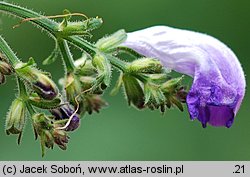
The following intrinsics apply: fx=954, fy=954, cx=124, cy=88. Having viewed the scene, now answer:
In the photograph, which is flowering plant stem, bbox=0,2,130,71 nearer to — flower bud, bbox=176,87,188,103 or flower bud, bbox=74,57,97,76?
flower bud, bbox=74,57,97,76

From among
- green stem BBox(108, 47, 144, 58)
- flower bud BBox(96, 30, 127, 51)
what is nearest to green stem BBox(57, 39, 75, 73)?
flower bud BBox(96, 30, 127, 51)

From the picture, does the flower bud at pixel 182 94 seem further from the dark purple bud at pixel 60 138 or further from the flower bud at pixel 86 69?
the dark purple bud at pixel 60 138

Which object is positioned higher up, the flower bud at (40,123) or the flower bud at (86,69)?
the flower bud at (86,69)

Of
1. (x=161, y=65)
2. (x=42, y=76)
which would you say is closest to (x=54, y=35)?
(x=42, y=76)

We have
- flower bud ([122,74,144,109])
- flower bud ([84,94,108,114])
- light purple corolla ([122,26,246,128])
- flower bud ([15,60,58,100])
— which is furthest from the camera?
flower bud ([84,94,108,114])

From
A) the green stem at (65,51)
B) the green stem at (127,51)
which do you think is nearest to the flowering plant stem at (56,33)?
the green stem at (65,51)

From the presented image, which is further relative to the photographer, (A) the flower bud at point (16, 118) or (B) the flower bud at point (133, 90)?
(B) the flower bud at point (133, 90)
